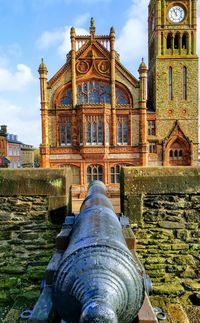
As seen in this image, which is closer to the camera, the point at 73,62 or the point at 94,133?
the point at 94,133

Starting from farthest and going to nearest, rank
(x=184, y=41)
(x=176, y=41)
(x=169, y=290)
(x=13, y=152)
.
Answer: (x=13, y=152) < (x=176, y=41) < (x=184, y=41) < (x=169, y=290)

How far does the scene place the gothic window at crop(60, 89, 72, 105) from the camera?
1021 inches

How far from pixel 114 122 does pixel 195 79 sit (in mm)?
9774

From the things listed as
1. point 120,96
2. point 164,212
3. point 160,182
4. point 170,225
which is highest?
point 120,96

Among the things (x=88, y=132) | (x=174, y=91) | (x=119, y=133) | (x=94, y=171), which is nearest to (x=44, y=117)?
(x=88, y=132)

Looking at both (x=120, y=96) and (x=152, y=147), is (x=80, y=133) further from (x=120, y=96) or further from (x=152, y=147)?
(x=152, y=147)

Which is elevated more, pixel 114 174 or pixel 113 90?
pixel 113 90

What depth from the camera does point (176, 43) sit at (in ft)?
94.8

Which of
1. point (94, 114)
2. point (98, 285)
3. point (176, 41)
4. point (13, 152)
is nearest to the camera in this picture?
point (98, 285)

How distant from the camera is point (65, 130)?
2588cm

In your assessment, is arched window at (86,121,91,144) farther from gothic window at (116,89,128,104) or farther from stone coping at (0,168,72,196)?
stone coping at (0,168,72,196)

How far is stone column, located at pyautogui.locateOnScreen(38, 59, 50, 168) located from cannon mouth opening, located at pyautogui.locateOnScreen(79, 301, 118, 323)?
2431 centimetres

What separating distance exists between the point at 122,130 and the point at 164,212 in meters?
22.3

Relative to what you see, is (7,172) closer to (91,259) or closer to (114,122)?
(91,259)
